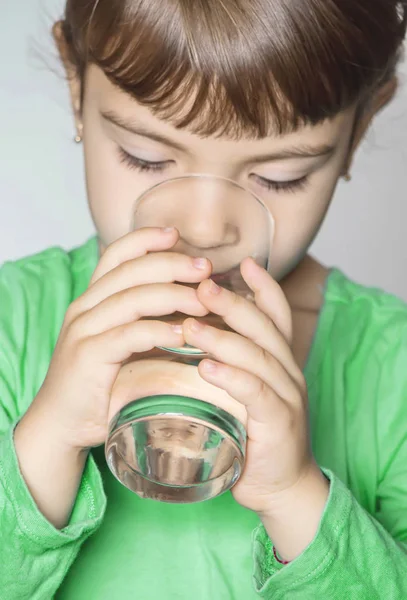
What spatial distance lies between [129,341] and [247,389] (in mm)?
87

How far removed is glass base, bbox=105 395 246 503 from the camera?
69cm

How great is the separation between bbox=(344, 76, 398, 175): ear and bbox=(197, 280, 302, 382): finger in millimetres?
345

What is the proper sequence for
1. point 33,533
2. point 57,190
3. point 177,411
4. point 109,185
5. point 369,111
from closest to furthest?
point 177,411 → point 33,533 → point 109,185 → point 369,111 → point 57,190

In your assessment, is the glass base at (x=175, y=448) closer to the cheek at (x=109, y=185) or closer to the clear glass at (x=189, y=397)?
the clear glass at (x=189, y=397)

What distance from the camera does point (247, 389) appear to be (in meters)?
0.72

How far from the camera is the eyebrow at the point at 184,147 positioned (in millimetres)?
898

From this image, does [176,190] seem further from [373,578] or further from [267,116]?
[373,578]

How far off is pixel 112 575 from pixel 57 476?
0.58 feet

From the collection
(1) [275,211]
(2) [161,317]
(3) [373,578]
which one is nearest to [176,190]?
(2) [161,317]

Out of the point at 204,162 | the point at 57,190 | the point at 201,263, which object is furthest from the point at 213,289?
the point at 57,190

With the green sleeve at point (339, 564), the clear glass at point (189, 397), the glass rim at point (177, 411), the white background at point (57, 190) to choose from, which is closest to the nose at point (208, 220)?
the clear glass at point (189, 397)

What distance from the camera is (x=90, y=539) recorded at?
101 cm

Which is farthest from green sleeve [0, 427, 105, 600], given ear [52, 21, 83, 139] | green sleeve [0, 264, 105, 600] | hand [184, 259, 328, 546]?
ear [52, 21, 83, 139]

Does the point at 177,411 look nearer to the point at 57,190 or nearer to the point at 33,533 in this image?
the point at 33,533
